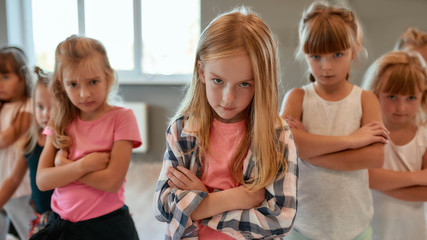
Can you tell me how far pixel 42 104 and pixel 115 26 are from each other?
222 centimetres

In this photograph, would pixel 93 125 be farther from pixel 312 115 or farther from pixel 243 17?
pixel 312 115

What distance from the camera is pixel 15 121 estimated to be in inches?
60.4

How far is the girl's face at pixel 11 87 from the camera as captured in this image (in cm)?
157

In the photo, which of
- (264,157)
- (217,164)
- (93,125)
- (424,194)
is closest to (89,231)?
(93,125)

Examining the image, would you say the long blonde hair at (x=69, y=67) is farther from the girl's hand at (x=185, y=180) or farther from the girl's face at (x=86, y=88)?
the girl's hand at (x=185, y=180)

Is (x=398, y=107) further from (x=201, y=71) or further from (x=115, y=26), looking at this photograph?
(x=115, y=26)

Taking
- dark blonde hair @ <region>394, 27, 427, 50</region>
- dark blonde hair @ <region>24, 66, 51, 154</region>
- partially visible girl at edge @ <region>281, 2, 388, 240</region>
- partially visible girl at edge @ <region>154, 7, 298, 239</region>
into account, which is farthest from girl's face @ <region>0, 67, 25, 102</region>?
dark blonde hair @ <region>394, 27, 427, 50</region>

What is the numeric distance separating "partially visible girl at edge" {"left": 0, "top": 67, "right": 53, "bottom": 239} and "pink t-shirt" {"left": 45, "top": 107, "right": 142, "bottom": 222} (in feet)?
0.88

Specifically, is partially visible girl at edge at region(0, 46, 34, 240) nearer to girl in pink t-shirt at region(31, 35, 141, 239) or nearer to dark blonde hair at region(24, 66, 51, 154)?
dark blonde hair at region(24, 66, 51, 154)

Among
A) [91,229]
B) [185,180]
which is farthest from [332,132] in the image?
A: [91,229]

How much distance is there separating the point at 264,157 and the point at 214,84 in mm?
234

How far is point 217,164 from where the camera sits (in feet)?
3.00

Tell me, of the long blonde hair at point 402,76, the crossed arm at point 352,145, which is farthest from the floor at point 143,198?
the long blonde hair at point 402,76

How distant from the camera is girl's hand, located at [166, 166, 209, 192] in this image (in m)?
0.88
